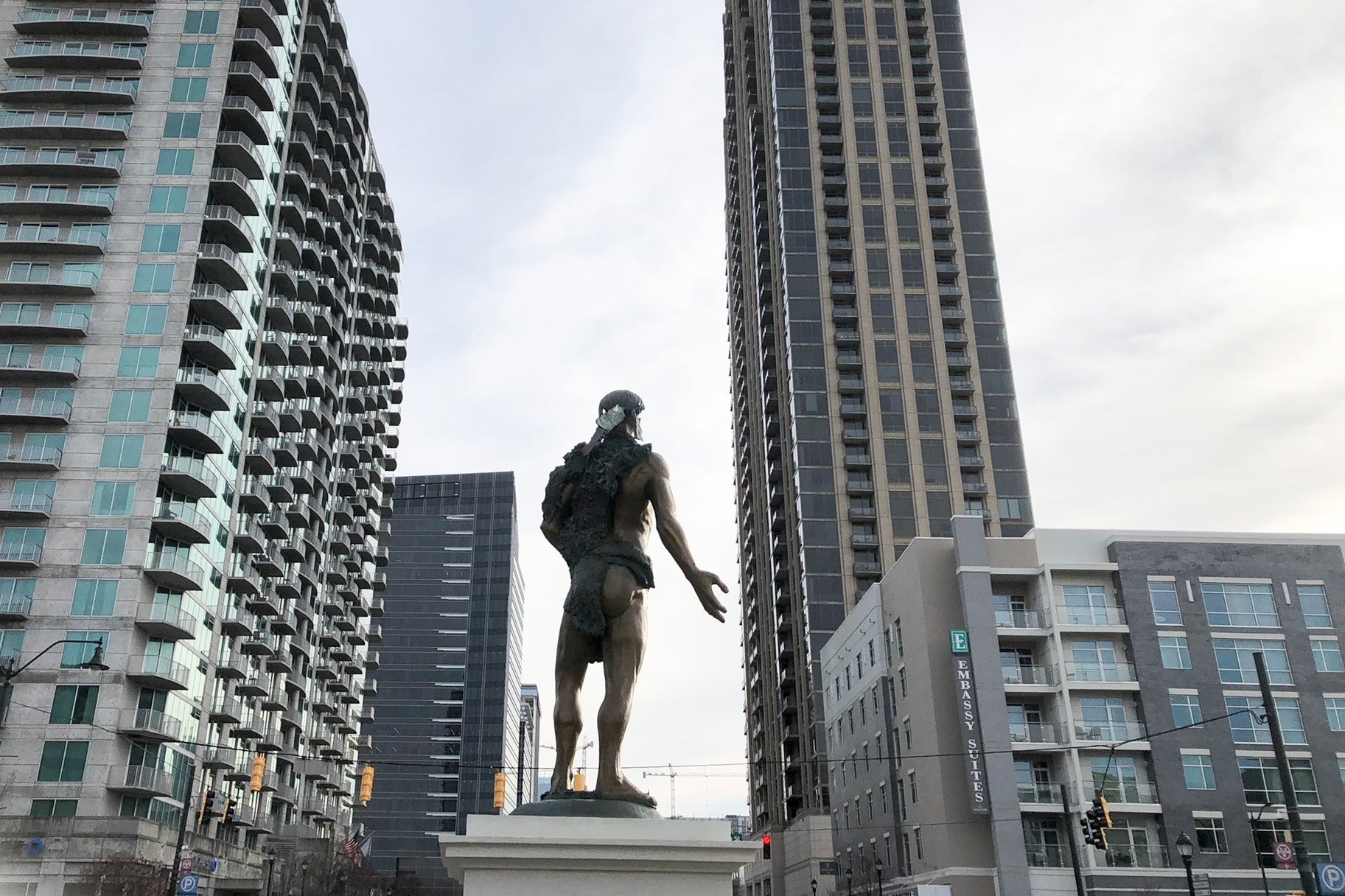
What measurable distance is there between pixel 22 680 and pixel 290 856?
25.6 metres

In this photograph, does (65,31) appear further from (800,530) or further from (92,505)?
(800,530)

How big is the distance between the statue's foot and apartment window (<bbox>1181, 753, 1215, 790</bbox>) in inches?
2034

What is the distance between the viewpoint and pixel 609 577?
8.39 metres

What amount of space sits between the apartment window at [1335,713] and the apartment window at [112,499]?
198 ft

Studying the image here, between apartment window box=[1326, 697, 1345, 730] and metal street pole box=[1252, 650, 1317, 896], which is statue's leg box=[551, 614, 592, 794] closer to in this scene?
metal street pole box=[1252, 650, 1317, 896]

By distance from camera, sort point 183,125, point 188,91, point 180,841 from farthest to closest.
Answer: point 188,91 < point 183,125 < point 180,841

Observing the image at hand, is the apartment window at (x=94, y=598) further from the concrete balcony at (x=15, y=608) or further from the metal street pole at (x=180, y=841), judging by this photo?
the metal street pole at (x=180, y=841)

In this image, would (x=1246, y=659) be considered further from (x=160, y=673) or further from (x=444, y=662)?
(x=444, y=662)

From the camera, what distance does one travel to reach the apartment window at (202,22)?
70938 mm

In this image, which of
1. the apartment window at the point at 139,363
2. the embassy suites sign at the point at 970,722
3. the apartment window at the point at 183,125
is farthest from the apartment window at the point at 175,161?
the embassy suites sign at the point at 970,722

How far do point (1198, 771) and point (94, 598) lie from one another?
179ft

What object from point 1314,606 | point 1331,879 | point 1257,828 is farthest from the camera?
point 1314,606

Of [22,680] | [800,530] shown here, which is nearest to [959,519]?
[800,530]

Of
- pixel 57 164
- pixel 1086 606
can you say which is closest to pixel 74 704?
pixel 57 164
